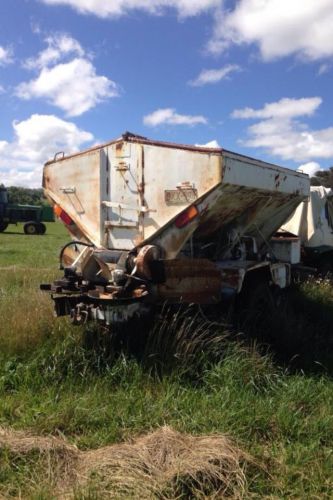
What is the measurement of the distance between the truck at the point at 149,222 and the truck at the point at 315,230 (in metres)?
4.34

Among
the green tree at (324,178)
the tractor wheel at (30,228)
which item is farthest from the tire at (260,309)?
the green tree at (324,178)

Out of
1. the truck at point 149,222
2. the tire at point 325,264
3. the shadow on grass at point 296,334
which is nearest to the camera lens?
the truck at point 149,222

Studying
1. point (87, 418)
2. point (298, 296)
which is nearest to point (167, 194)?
point (87, 418)

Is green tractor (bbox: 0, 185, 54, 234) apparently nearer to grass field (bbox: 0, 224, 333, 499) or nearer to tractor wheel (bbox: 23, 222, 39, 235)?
tractor wheel (bbox: 23, 222, 39, 235)

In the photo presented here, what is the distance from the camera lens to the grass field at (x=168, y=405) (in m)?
3.45

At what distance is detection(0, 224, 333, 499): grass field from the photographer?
3.45 m

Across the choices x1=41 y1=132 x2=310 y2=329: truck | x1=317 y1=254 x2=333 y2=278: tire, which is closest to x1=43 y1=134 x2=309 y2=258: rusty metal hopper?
x1=41 y1=132 x2=310 y2=329: truck

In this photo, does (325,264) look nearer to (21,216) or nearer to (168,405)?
(168,405)

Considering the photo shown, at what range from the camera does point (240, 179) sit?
19.4ft

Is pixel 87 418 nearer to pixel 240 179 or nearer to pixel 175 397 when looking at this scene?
pixel 175 397

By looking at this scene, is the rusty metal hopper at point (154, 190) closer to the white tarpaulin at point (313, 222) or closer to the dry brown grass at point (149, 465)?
the dry brown grass at point (149, 465)

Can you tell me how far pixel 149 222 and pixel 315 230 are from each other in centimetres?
632

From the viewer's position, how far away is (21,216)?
35094mm

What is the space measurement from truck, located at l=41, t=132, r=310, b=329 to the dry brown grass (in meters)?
1.74
